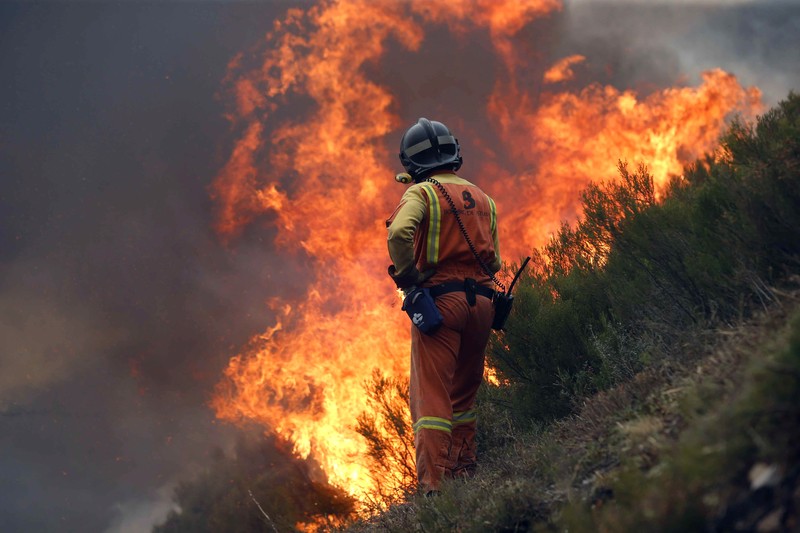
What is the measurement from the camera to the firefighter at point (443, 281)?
4.88 meters

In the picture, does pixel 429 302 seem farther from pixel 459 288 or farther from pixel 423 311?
pixel 459 288

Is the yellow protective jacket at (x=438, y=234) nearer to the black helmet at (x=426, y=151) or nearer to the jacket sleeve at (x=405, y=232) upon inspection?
the jacket sleeve at (x=405, y=232)

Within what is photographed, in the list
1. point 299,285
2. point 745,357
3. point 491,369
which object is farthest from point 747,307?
point 299,285

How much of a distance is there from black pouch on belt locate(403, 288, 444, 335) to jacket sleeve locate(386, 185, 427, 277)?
183mm

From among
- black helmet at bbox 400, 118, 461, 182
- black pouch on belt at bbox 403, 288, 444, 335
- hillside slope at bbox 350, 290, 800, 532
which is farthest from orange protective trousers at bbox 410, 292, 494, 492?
black helmet at bbox 400, 118, 461, 182

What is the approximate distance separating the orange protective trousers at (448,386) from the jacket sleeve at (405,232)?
35cm

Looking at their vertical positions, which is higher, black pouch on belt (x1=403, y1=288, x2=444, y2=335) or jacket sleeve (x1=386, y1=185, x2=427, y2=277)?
jacket sleeve (x1=386, y1=185, x2=427, y2=277)

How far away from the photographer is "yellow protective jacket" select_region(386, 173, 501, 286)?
499cm

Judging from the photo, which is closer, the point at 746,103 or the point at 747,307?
the point at 747,307

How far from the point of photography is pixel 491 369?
7.55m

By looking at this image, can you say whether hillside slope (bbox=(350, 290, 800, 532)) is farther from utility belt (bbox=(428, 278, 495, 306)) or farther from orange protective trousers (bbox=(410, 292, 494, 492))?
utility belt (bbox=(428, 278, 495, 306))

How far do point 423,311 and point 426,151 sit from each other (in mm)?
1360

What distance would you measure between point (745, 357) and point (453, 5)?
2123 cm

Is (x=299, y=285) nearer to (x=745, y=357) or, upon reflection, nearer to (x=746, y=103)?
(x=746, y=103)
